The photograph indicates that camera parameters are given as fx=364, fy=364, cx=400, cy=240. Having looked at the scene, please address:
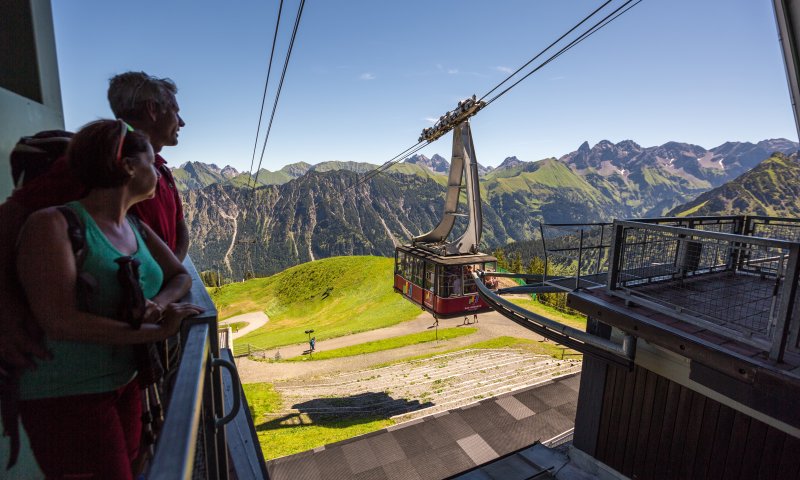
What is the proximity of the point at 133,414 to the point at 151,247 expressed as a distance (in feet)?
2.63

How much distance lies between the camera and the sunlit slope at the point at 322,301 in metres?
35.6

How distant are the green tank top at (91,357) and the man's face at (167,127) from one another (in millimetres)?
1145

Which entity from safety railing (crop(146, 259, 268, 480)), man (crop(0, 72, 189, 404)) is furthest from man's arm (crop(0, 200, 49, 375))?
safety railing (crop(146, 259, 268, 480))

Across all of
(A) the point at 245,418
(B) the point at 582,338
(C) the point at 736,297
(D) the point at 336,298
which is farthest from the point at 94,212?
(D) the point at 336,298

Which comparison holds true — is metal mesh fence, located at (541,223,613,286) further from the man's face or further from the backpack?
the backpack

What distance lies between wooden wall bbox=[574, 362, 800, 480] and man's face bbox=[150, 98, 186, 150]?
23.0 ft

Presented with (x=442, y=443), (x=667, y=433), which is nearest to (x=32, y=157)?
(x=667, y=433)

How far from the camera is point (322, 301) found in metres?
47.8

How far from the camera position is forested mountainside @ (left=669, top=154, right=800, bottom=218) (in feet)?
582

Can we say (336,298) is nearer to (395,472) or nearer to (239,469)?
(395,472)

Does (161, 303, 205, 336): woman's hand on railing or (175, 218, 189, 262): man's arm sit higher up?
(175, 218, 189, 262): man's arm

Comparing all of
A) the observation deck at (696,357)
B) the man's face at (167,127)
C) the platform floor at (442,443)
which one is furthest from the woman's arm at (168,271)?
the platform floor at (442,443)

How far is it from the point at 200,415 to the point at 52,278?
0.68 meters

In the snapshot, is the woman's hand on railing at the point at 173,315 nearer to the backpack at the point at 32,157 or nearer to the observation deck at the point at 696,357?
the backpack at the point at 32,157
